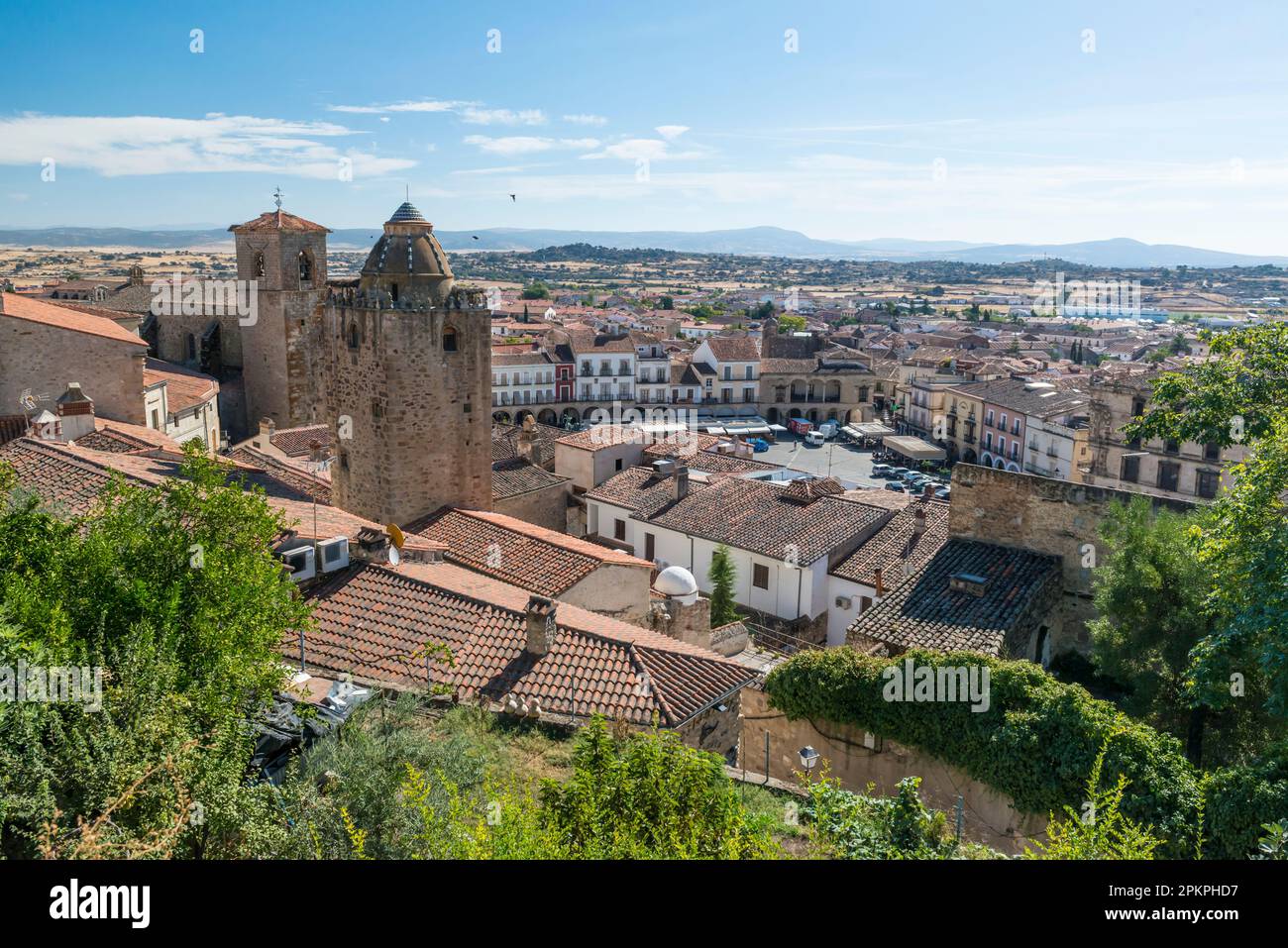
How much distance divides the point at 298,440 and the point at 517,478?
28.0 ft

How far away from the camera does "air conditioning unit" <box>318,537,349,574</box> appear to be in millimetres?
17969

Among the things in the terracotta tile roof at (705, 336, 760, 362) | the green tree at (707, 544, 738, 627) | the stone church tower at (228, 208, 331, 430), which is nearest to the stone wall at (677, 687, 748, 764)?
the green tree at (707, 544, 738, 627)

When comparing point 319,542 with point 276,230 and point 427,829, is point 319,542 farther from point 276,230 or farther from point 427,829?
point 276,230

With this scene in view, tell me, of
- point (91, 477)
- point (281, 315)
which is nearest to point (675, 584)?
point (91, 477)

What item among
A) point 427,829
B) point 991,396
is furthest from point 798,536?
point 991,396

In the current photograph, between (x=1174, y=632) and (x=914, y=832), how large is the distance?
1036 centimetres

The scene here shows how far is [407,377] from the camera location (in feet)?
77.2

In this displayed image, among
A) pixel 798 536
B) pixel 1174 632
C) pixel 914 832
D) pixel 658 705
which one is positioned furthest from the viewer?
pixel 798 536

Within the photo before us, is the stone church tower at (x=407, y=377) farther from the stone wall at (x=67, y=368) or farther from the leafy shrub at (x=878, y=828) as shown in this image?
the leafy shrub at (x=878, y=828)

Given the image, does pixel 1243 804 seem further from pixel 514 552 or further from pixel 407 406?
pixel 407 406

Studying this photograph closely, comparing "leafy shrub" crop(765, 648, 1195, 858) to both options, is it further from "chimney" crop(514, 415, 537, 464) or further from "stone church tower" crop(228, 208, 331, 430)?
"stone church tower" crop(228, 208, 331, 430)

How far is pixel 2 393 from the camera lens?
2717 centimetres

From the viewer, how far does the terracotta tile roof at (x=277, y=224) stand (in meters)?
41.1

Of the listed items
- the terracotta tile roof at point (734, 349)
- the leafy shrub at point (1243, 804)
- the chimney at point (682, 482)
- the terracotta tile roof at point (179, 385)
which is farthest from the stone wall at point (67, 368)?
the terracotta tile roof at point (734, 349)
